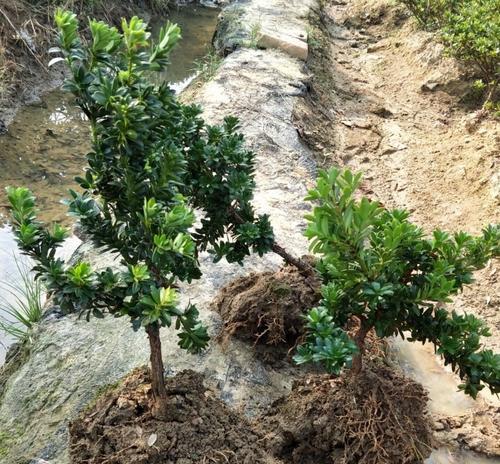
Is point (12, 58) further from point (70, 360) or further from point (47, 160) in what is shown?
point (70, 360)

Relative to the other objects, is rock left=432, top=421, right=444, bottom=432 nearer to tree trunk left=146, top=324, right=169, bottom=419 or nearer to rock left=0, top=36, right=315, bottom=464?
rock left=0, top=36, right=315, bottom=464

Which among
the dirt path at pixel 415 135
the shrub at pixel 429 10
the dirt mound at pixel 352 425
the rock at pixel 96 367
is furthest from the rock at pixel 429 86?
the dirt mound at pixel 352 425

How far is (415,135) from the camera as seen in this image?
20.6 ft

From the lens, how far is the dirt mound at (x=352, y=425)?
249 cm

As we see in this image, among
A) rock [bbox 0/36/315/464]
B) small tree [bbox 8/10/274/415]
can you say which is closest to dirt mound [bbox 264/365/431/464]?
rock [bbox 0/36/315/464]

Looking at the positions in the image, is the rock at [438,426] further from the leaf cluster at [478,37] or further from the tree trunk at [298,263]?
the leaf cluster at [478,37]

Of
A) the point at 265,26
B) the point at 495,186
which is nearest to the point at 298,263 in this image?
the point at 495,186

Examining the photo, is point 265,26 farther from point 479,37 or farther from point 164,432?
point 164,432

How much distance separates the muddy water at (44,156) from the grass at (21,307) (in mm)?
71

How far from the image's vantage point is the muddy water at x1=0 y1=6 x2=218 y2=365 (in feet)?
17.6

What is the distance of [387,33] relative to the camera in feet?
28.3

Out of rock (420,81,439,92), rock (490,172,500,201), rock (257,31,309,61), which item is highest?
rock (257,31,309,61)

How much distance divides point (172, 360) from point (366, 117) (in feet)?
14.5

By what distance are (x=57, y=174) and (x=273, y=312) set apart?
367 centimetres
